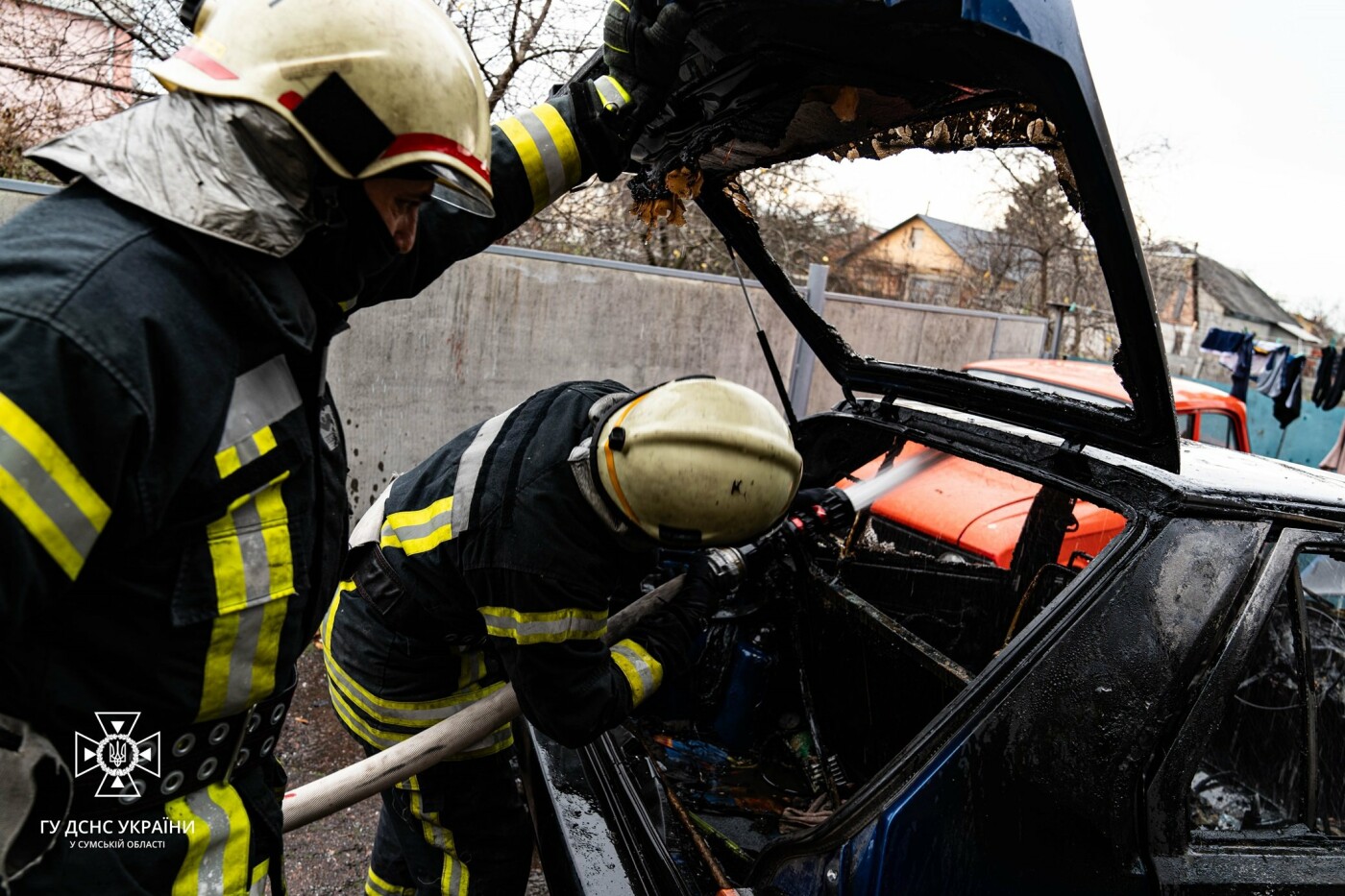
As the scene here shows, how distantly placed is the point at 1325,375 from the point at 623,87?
1214 centimetres

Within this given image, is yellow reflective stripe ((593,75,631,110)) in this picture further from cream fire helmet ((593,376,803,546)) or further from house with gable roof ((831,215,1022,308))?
house with gable roof ((831,215,1022,308))

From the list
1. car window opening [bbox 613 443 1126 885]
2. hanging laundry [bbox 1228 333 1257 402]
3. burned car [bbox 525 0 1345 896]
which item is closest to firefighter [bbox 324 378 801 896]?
burned car [bbox 525 0 1345 896]

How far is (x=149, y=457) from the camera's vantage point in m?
0.99

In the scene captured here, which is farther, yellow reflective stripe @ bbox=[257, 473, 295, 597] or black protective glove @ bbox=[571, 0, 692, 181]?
black protective glove @ bbox=[571, 0, 692, 181]

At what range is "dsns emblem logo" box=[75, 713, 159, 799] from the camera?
1172 millimetres

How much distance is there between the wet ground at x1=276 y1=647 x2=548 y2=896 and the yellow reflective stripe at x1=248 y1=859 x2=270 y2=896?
4.75 ft

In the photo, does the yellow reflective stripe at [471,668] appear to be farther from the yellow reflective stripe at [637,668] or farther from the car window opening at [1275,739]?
the car window opening at [1275,739]

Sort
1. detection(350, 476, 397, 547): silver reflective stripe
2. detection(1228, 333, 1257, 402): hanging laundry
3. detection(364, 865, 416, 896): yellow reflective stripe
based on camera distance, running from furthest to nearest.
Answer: detection(1228, 333, 1257, 402): hanging laundry
detection(364, 865, 416, 896): yellow reflective stripe
detection(350, 476, 397, 547): silver reflective stripe

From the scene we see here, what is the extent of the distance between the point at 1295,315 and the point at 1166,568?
4526cm

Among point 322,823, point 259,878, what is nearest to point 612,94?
point 259,878

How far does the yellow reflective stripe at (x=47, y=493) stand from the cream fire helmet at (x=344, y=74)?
51 cm

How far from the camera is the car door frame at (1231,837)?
58.9 inches

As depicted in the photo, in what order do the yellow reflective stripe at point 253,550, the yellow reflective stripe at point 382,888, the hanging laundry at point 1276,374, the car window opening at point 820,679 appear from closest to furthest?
the yellow reflective stripe at point 253,550, the yellow reflective stripe at point 382,888, the car window opening at point 820,679, the hanging laundry at point 1276,374

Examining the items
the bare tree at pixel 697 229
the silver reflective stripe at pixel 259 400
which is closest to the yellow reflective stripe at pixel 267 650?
the silver reflective stripe at pixel 259 400
